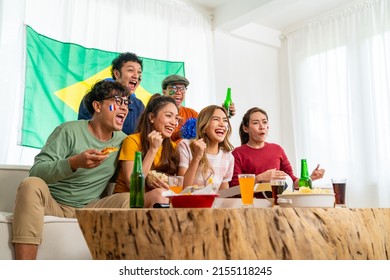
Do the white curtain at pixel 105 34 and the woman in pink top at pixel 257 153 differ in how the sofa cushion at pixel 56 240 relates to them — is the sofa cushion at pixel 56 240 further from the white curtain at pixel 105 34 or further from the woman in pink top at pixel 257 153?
the white curtain at pixel 105 34

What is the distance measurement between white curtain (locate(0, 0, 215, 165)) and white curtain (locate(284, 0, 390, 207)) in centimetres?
104

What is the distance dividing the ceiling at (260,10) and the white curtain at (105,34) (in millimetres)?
131

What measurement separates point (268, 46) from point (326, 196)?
3604mm

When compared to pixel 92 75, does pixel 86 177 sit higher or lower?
lower

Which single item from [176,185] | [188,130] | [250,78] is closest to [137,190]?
[176,185]

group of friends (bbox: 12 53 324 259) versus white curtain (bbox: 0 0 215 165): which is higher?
white curtain (bbox: 0 0 215 165)

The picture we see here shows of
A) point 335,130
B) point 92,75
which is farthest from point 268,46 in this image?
point 92,75

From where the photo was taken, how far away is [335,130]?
3.81 meters

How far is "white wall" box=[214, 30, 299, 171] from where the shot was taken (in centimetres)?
400

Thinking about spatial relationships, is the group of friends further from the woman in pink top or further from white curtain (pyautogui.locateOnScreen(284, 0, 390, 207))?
white curtain (pyautogui.locateOnScreen(284, 0, 390, 207))

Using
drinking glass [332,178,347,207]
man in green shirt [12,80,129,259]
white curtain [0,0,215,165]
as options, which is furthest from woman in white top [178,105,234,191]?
white curtain [0,0,215,165]

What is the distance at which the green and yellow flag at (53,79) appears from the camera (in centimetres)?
280

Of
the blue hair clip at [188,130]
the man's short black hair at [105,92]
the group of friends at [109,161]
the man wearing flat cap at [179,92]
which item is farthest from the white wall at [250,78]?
the man's short black hair at [105,92]

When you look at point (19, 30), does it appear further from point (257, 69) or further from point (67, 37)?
point (257, 69)
